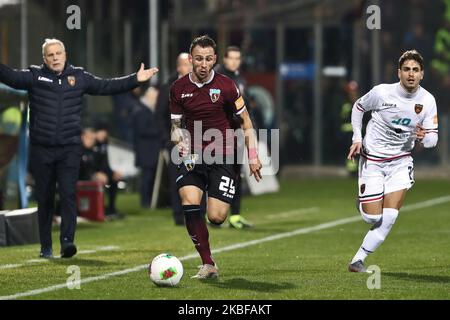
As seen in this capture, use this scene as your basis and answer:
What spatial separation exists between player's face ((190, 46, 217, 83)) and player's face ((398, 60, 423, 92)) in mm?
1677

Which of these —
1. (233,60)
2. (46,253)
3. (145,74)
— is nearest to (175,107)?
(145,74)

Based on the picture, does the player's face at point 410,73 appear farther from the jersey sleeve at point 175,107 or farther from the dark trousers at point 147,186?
the dark trousers at point 147,186

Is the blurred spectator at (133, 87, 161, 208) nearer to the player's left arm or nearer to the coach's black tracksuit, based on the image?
the coach's black tracksuit

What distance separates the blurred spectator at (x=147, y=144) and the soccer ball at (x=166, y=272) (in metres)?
10.7

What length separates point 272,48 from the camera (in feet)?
109

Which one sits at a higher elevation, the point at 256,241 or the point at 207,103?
the point at 207,103

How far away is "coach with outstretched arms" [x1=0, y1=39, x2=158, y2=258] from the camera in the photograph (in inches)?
544

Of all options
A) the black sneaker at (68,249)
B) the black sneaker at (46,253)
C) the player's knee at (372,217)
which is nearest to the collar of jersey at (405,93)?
the player's knee at (372,217)

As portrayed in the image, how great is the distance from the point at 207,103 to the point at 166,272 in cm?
167

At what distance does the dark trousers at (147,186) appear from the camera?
22109 millimetres

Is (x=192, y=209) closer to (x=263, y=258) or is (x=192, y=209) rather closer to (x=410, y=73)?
(x=263, y=258)

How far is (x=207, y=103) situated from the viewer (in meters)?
12.0

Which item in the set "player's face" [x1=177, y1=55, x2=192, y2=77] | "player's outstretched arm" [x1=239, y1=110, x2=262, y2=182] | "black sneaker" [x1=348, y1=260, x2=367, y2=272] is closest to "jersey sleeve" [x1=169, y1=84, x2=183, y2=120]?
"player's outstretched arm" [x1=239, y1=110, x2=262, y2=182]
